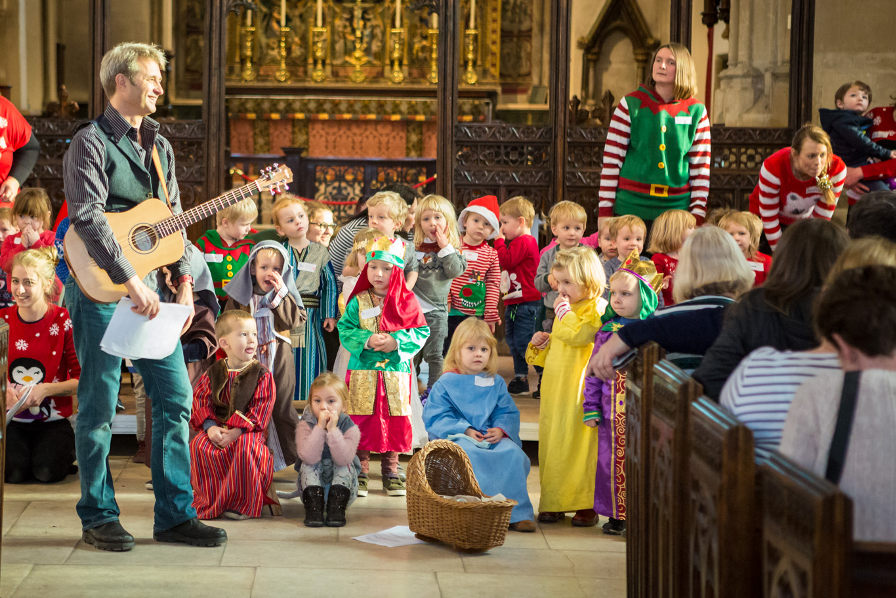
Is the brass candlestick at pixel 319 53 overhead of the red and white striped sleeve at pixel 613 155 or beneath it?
overhead

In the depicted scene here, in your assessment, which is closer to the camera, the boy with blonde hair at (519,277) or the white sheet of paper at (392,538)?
the white sheet of paper at (392,538)

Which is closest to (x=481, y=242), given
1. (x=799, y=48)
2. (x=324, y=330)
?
(x=324, y=330)

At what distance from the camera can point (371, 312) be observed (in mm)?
5633

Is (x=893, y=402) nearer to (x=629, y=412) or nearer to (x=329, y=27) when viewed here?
(x=629, y=412)

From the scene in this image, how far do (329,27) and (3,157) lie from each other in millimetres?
7890

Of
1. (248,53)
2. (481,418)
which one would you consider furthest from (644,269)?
(248,53)

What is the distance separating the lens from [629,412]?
12.0 feet

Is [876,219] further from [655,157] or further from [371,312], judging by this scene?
[655,157]

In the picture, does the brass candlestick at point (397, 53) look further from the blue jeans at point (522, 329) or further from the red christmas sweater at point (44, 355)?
the red christmas sweater at point (44, 355)

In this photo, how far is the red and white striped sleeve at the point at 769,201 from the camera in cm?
680

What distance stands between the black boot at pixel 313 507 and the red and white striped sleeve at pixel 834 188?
3.56 m

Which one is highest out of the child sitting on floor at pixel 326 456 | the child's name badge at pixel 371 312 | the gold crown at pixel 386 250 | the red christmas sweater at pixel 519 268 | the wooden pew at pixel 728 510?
the gold crown at pixel 386 250

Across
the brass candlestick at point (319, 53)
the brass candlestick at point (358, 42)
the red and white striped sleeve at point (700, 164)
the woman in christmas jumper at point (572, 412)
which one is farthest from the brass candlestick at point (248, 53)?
the woman in christmas jumper at point (572, 412)

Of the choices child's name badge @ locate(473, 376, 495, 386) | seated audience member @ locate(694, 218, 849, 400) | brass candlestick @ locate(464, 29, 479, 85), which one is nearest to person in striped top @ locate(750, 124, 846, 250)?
child's name badge @ locate(473, 376, 495, 386)
